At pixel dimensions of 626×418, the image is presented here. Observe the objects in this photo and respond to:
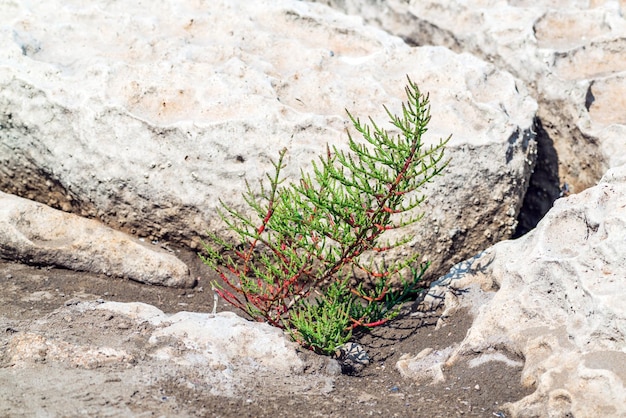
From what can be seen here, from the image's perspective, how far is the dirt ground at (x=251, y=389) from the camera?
3.64m

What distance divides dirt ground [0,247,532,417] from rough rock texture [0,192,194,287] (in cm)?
41

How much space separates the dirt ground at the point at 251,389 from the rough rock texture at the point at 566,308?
6.2 inches

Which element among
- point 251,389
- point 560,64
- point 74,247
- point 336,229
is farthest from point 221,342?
point 560,64

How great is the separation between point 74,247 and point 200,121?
1.22 meters

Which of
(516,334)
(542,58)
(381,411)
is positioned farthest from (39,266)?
(542,58)

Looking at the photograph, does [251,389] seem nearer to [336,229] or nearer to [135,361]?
[135,361]


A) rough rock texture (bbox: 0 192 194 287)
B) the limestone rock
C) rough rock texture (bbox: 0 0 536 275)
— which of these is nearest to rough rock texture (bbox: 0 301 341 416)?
the limestone rock

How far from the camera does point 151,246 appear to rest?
5617mm

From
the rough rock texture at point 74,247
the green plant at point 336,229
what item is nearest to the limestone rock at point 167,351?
the green plant at point 336,229

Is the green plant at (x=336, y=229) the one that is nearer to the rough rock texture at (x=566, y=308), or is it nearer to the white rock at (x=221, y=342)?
the white rock at (x=221, y=342)

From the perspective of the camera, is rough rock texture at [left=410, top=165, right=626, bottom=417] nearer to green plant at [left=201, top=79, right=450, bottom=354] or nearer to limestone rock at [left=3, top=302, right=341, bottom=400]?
green plant at [left=201, top=79, right=450, bottom=354]

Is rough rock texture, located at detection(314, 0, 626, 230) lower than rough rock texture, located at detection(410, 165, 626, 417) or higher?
higher

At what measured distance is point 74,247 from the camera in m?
5.36

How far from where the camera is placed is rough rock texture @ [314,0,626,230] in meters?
6.27
